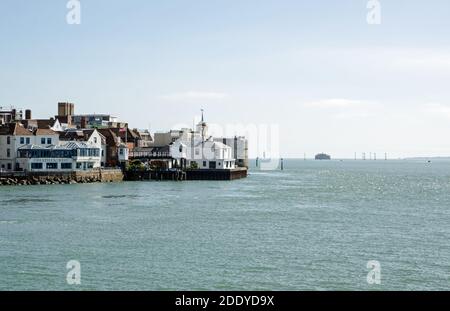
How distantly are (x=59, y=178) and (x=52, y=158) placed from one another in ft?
11.4

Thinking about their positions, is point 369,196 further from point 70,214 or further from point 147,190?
point 70,214

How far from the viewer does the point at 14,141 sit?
82.4 m

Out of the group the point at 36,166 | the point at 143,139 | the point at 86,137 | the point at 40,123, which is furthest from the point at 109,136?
the point at 143,139

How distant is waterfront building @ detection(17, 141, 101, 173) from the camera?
268 ft

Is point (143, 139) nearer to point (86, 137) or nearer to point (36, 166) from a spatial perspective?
point (86, 137)

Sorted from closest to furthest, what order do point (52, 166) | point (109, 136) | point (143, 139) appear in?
point (52, 166) < point (109, 136) < point (143, 139)

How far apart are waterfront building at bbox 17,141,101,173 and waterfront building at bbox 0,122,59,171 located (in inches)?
34.8

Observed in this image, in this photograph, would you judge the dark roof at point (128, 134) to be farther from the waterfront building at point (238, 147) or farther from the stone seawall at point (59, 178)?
the waterfront building at point (238, 147)

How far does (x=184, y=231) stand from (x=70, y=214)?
39.1ft

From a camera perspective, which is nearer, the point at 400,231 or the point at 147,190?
the point at 400,231

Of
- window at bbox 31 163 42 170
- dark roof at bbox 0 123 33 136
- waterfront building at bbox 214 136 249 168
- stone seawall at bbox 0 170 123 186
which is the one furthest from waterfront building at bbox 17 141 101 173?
waterfront building at bbox 214 136 249 168

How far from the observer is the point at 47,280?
23953mm

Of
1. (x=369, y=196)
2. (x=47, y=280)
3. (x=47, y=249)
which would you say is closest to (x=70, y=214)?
(x=47, y=249)
